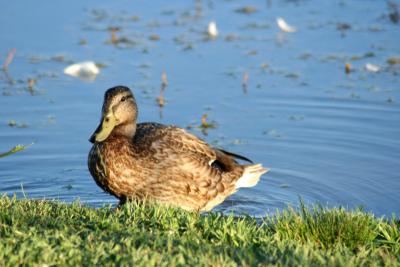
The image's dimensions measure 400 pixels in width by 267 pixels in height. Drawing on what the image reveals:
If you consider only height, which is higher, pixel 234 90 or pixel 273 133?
pixel 234 90

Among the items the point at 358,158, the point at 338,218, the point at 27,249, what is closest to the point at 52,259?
the point at 27,249

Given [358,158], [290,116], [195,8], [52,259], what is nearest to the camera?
[52,259]

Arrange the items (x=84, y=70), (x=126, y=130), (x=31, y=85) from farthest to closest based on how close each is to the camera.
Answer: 1. (x=84, y=70)
2. (x=31, y=85)
3. (x=126, y=130)

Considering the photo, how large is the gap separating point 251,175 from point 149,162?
4.63 feet

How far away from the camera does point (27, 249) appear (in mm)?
4902

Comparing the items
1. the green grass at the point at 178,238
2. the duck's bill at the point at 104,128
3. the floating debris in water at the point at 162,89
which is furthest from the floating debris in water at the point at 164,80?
the green grass at the point at 178,238

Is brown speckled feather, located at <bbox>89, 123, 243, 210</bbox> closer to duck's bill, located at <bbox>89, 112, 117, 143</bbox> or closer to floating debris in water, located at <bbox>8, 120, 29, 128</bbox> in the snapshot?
duck's bill, located at <bbox>89, 112, 117, 143</bbox>

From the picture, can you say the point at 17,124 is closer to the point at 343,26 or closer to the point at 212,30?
the point at 212,30

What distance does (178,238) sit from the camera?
17.8 feet

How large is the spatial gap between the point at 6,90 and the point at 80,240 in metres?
6.41

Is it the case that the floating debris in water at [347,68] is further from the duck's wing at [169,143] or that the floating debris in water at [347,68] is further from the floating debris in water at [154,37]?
the duck's wing at [169,143]

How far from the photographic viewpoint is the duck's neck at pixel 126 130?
775 cm

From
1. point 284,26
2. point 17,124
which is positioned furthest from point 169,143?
point 284,26

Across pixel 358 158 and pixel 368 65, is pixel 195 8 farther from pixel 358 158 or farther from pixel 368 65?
pixel 358 158
